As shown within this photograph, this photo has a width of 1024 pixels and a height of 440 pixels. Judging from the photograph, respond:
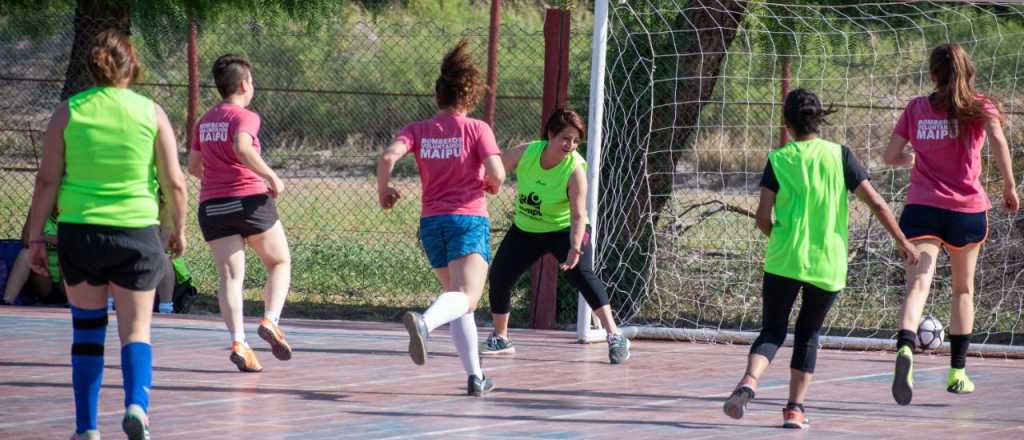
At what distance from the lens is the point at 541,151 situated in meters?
8.15

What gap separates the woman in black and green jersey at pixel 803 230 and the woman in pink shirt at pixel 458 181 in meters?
1.45

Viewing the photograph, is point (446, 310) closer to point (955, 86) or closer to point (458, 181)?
point (458, 181)

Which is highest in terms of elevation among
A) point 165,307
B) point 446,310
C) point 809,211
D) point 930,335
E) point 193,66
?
point 193,66

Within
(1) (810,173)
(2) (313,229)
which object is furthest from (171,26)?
(1) (810,173)

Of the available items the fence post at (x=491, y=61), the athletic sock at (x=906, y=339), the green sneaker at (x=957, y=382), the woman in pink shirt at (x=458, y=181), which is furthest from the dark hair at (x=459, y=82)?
the fence post at (x=491, y=61)

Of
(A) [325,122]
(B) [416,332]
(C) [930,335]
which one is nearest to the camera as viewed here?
(B) [416,332]

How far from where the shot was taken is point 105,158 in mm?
5281

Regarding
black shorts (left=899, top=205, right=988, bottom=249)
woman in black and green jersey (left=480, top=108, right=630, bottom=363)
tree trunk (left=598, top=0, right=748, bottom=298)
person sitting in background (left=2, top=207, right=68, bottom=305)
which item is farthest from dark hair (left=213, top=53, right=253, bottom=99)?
person sitting in background (left=2, top=207, right=68, bottom=305)

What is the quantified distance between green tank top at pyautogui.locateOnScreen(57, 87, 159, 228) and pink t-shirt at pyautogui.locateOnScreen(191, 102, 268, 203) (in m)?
2.01

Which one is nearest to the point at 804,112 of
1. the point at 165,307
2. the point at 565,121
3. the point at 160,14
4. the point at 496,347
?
the point at 565,121

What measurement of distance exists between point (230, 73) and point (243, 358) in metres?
1.58

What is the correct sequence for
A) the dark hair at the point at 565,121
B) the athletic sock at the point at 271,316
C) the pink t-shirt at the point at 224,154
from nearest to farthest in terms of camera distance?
the pink t-shirt at the point at 224,154, the athletic sock at the point at 271,316, the dark hair at the point at 565,121

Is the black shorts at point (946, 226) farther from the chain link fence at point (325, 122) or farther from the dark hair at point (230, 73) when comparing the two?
the chain link fence at point (325, 122)

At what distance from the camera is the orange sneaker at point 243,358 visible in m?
7.54
